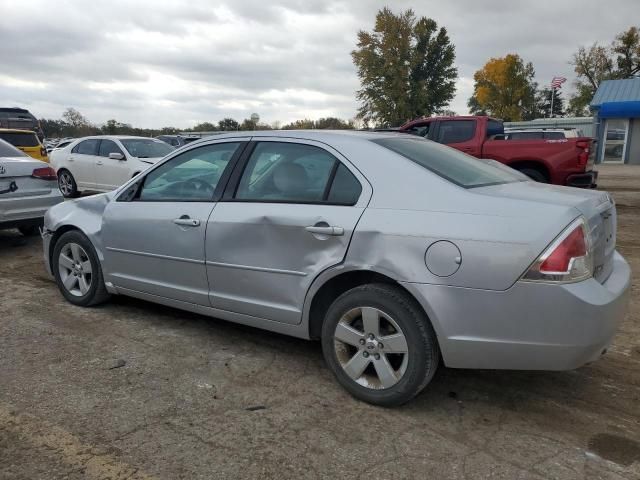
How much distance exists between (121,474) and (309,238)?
5.09 feet

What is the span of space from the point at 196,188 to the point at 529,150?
7.64m

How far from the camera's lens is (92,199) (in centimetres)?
461

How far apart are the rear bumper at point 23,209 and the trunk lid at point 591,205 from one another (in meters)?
5.95

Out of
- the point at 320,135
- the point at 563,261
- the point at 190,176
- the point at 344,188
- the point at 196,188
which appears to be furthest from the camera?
the point at 190,176

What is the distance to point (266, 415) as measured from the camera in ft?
9.55

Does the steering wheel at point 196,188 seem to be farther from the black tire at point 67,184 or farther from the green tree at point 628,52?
the green tree at point 628,52

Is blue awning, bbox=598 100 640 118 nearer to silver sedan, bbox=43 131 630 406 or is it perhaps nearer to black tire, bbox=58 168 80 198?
black tire, bbox=58 168 80 198

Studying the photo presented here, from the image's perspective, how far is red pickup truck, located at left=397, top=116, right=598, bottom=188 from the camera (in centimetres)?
946

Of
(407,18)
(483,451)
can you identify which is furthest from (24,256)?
(407,18)

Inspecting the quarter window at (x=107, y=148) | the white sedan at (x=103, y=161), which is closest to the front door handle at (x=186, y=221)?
the white sedan at (x=103, y=161)

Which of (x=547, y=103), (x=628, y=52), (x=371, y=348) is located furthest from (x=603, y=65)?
(x=371, y=348)

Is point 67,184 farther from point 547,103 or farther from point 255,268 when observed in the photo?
point 547,103

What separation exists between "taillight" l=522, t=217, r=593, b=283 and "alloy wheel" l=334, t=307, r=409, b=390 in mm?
773

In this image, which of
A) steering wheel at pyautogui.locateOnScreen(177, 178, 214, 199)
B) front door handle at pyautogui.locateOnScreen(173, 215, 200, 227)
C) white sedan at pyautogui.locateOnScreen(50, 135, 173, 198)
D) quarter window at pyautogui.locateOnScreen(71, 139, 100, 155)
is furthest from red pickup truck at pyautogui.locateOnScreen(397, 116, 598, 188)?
quarter window at pyautogui.locateOnScreen(71, 139, 100, 155)
